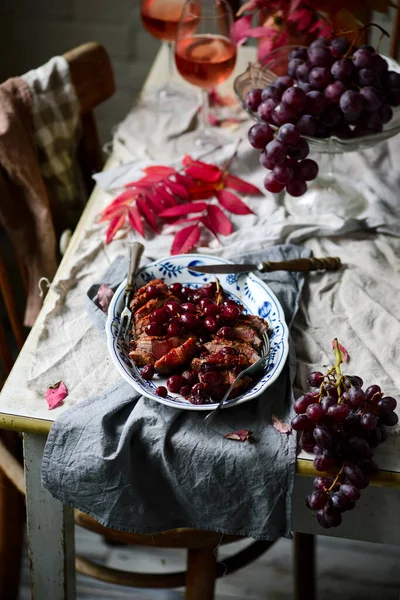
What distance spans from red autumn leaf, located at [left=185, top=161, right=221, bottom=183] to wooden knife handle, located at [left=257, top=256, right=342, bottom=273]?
27 centimetres

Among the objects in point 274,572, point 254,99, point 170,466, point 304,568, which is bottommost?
point 274,572

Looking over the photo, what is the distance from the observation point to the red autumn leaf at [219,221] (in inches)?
49.4

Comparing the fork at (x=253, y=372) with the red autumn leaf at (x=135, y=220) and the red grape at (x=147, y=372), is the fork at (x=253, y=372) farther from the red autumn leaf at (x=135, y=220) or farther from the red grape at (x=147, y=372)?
the red autumn leaf at (x=135, y=220)

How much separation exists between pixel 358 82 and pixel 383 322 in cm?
38

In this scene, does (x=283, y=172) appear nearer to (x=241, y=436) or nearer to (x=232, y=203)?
(x=232, y=203)

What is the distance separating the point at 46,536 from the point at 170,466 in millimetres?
246

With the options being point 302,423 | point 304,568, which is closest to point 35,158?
point 302,423

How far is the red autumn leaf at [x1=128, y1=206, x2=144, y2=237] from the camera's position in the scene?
124 centimetres

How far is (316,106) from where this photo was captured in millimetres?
1144

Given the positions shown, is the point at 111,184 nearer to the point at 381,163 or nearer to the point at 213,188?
the point at 213,188

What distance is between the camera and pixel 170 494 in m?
0.92

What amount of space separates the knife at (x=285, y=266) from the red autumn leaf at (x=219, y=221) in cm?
13

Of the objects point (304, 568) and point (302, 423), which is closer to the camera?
point (302, 423)

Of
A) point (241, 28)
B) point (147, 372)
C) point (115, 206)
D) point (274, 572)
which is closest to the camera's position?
point (147, 372)
